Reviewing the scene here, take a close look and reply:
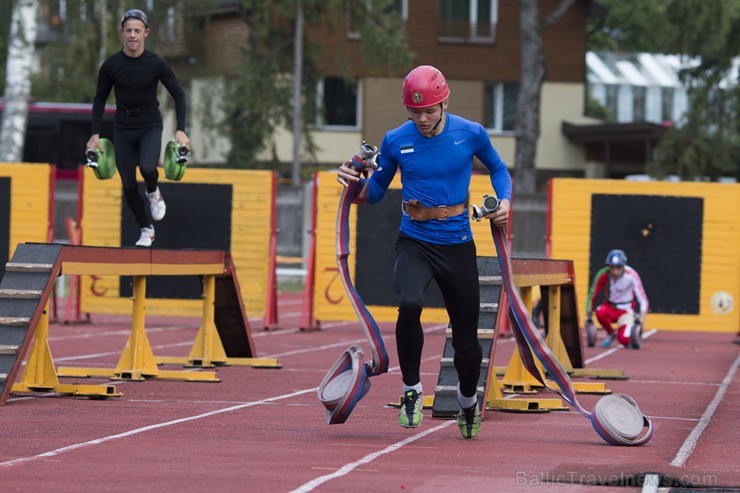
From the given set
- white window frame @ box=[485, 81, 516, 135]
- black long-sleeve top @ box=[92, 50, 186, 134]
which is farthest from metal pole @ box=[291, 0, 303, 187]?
A: black long-sleeve top @ box=[92, 50, 186, 134]

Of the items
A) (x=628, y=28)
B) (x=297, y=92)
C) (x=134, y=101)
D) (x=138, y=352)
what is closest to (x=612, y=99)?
(x=628, y=28)

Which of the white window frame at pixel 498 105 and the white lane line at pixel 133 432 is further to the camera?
the white window frame at pixel 498 105

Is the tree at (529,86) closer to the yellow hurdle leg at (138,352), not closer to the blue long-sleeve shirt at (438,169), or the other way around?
the yellow hurdle leg at (138,352)

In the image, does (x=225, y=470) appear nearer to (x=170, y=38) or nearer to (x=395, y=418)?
(x=395, y=418)

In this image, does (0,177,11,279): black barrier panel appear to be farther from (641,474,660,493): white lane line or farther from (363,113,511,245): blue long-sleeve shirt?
(641,474,660,493): white lane line

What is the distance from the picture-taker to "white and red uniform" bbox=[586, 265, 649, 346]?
22547 mm

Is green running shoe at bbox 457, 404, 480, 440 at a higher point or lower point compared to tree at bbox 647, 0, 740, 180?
lower

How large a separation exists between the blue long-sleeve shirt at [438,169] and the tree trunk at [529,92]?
32.7m

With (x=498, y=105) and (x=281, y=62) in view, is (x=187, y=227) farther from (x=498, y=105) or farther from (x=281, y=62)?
(x=498, y=105)

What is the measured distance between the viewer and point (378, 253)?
24.0 meters

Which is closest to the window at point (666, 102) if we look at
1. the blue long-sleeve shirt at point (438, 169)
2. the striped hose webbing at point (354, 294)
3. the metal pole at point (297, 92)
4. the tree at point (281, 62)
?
the tree at point (281, 62)

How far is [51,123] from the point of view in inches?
1924

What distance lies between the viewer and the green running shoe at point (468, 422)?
10.5 m

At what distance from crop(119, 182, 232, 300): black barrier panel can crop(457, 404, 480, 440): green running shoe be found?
1339 centimetres
